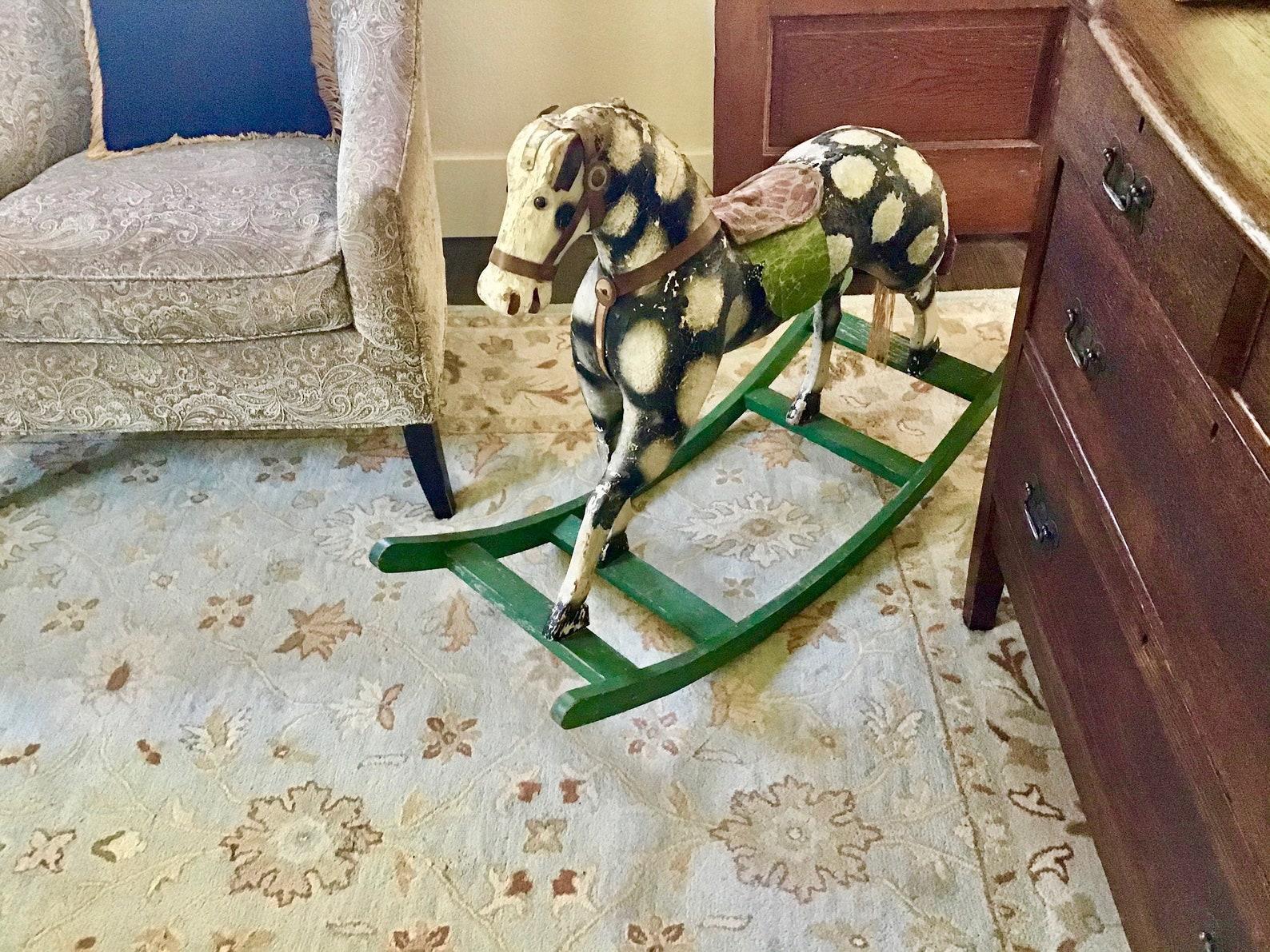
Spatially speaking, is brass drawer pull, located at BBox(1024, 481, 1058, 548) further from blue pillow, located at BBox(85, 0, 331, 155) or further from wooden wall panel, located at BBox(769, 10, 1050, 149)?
blue pillow, located at BBox(85, 0, 331, 155)

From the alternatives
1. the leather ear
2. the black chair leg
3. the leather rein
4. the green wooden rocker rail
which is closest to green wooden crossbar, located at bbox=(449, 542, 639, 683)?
the green wooden rocker rail

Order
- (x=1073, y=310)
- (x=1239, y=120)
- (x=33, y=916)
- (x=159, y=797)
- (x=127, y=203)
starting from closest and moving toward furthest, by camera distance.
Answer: (x=1239, y=120) → (x=1073, y=310) → (x=33, y=916) → (x=159, y=797) → (x=127, y=203)

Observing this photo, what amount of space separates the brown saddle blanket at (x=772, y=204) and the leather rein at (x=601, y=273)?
0.05 metres

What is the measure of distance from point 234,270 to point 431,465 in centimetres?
43

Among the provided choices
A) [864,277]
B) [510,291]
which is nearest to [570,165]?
[510,291]

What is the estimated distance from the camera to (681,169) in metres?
1.24

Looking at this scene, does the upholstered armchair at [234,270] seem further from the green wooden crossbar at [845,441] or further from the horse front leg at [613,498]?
the green wooden crossbar at [845,441]

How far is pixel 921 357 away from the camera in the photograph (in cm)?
180

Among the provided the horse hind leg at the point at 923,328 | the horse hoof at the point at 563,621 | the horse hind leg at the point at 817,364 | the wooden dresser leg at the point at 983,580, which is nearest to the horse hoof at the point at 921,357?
the horse hind leg at the point at 923,328

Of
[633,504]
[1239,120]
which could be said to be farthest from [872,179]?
[1239,120]

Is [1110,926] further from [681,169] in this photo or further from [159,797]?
[159,797]

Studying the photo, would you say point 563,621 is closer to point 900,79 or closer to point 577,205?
point 577,205

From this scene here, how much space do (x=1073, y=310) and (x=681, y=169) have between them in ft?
1.51

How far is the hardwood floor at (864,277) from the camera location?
2.30m
